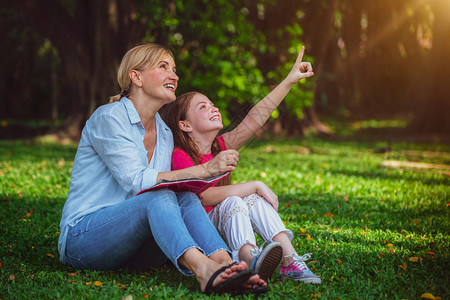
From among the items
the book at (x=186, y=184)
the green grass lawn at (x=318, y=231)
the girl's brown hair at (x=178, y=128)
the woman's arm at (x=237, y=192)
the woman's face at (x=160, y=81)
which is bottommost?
the green grass lawn at (x=318, y=231)

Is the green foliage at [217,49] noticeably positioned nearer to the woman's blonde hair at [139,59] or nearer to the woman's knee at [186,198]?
the woman's blonde hair at [139,59]

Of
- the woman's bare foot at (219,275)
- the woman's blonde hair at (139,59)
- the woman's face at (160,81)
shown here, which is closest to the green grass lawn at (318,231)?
the woman's bare foot at (219,275)

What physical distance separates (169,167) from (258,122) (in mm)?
703

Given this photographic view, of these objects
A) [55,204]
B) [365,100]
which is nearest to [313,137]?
[55,204]

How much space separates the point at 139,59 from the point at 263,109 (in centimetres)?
92

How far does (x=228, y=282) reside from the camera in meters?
2.58

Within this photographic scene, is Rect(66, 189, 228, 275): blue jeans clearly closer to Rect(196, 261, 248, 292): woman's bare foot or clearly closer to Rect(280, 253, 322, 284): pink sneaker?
Rect(196, 261, 248, 292): woman's bare foot

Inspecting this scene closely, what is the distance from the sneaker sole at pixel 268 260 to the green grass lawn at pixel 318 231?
11 cm

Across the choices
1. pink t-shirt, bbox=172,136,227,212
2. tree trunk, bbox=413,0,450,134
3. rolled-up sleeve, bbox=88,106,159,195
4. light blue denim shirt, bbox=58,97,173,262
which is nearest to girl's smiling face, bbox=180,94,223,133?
pink t-shirt, bbox=172,136,227,212

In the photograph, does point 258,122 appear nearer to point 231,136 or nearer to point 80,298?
point 231,136

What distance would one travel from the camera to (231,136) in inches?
139

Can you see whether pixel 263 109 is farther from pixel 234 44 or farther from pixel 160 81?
pixel 234 44

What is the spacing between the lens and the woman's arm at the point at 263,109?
339 centimetres

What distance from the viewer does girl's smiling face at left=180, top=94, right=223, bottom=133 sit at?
3.29 m
